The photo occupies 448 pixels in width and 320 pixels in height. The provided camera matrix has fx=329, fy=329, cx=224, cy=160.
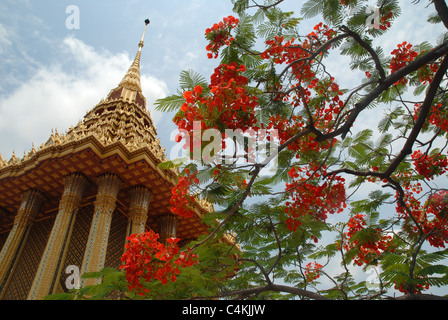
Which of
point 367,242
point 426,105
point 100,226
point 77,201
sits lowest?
point 367,242

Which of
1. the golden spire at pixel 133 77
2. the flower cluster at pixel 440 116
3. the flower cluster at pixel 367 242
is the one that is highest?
the golden spire at pixel 133 77

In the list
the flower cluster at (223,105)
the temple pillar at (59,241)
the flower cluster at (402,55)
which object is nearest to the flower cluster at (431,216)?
the flower cluster at (402,55)

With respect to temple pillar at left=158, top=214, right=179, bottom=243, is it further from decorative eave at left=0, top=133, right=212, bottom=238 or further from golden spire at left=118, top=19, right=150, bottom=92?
golden spire at left=118, top=19, right=150, bottom=92

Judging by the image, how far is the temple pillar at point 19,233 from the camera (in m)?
9.67

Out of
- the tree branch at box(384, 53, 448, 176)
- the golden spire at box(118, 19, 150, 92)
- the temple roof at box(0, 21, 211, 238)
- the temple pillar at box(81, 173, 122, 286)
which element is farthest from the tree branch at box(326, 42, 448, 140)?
the golden spire at box(118, 19, 150, 92)

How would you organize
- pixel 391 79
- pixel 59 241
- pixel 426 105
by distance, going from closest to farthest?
pixel 391 79, pixel 426 105, pixel 59 241

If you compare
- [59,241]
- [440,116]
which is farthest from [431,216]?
[59,241]

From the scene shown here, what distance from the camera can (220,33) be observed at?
357cm

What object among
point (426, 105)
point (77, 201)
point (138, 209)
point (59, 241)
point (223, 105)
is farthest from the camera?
point (138, 209)

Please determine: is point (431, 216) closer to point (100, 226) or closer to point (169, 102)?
point (169, 102)

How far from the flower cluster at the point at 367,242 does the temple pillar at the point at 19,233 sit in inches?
379

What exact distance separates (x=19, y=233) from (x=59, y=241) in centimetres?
233

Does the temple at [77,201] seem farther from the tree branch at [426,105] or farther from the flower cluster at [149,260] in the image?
the tree branch at [426,105]
